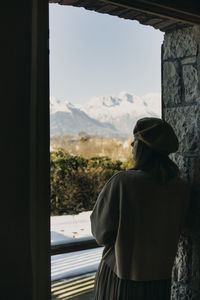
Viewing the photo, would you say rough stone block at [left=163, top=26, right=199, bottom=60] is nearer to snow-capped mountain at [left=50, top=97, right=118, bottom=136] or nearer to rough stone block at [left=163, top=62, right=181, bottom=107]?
rough stone block at [left=163, top=62, right=181, bottom=107]

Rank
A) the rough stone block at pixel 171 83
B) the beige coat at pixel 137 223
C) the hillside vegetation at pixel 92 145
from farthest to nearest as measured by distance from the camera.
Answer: the hillside vegetation at pixel 92 145 < the rough stone block at pixel 171 83 < the beige coat at pixel 137 223

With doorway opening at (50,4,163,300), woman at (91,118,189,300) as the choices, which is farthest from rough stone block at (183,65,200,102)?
woman at (91,118,189,300)

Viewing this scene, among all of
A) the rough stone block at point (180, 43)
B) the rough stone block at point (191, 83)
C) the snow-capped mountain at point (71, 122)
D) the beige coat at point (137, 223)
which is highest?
the rough stone block at point (180, 43)

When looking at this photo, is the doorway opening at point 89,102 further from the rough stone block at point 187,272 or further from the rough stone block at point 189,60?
the rough stone block at point 187,272

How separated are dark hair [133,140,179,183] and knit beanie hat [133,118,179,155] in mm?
31

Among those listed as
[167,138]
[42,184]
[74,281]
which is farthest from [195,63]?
[74,281]

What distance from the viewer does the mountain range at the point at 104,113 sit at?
2615 millimetres

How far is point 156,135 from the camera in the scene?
5.84 ft

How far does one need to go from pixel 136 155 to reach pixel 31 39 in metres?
0.72

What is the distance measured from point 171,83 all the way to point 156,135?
28.2 inches

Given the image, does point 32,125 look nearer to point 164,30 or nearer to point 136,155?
point 136,155

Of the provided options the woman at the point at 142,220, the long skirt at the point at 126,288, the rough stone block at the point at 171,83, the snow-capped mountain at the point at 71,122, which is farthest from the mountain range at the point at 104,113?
the long skirt at the point at 126,288

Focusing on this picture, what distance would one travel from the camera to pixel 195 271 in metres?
2.22

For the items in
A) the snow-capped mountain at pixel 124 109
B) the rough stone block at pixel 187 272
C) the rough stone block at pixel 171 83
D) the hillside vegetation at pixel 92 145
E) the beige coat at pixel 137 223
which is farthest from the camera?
the snow-capped mountain at pixel 124 109
